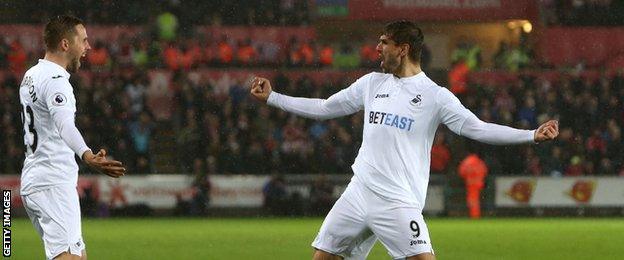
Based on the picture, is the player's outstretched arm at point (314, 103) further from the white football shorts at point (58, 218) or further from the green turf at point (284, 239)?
the green turf at point (284, 239)

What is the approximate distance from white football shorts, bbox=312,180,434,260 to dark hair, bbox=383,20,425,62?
93cm

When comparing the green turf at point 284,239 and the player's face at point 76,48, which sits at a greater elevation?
the player's face at point 76,48

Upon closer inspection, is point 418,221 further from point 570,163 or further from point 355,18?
point 355,18

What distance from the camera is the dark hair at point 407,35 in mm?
7715

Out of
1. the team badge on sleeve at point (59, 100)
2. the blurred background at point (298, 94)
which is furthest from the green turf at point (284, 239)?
the team badge on sleeve at point (59, 100)

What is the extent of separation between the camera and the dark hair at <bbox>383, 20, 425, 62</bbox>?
7.71 m

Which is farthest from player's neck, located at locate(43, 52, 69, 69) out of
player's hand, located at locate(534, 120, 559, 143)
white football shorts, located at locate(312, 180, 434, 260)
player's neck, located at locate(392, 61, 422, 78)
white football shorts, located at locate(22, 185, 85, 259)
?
player's hand, located at locate(534, 120, 559, 143)

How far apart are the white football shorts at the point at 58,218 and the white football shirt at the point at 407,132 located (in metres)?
1.84

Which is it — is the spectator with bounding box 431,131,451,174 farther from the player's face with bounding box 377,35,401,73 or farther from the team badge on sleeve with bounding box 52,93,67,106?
the team badge on sleeve with bounding box 52,93,67,106

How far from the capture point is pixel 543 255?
14617 millimetres

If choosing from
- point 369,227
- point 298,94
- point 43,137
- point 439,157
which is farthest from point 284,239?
point 298,94

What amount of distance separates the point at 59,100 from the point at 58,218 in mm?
720

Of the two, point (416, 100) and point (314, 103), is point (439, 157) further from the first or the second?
point (416, 100)

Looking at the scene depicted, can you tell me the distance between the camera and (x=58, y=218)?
7215 millimetres
